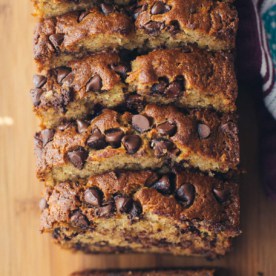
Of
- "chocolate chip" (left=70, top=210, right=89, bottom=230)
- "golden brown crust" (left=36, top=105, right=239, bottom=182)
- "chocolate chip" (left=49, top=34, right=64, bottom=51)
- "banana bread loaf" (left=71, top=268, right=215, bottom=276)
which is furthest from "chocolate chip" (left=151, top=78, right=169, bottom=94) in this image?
"banana bread loaf" (left=71, top=268, right=215, bottom=276)

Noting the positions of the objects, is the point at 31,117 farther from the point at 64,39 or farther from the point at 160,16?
the point at 160,16

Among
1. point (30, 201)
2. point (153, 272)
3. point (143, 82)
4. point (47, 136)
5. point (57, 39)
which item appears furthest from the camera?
point (30, 201)

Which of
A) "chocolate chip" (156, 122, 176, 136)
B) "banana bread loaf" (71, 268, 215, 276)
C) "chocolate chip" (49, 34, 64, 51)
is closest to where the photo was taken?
"chocolate chip" (156, 122, 176, 136)

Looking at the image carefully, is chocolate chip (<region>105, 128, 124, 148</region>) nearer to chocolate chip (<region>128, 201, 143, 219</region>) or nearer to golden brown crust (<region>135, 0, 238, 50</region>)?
chocolate chip (<region>128, 201, 143, 219</region>)

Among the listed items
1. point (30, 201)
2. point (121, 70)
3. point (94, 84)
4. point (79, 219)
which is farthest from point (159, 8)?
point (30, 201)

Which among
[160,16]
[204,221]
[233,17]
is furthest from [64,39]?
[204,221]

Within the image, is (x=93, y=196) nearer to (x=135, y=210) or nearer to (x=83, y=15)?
(x=135, y=210)
